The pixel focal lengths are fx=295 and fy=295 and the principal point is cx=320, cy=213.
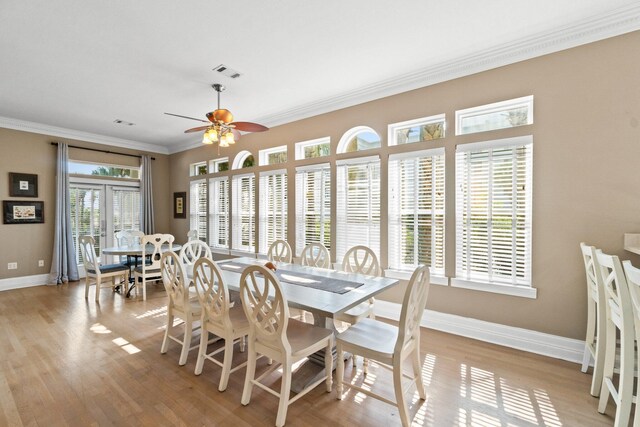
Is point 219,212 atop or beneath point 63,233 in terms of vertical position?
atop

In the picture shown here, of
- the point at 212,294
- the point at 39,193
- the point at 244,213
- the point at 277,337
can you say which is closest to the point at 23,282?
the point at 39,193

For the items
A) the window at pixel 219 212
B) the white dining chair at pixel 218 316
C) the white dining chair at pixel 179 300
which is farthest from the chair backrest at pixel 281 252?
the window at pixel 219 212

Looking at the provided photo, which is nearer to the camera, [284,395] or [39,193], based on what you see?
[284,395]

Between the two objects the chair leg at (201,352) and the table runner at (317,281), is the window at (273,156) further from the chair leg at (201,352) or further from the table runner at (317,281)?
the chair leg at (201,352)

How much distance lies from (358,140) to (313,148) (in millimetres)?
837

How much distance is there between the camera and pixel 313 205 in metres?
4.60

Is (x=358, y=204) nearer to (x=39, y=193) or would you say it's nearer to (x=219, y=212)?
(x=219, y=212)

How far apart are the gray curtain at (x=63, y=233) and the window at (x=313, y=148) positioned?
4716mm

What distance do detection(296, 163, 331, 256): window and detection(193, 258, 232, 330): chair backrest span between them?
2.20m

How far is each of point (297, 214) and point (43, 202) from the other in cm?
500

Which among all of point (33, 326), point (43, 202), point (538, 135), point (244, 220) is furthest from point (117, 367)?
point (43, 202)

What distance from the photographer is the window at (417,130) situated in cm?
353

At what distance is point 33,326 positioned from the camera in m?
3.59

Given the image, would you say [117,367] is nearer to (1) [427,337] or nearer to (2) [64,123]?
(1) [427,337]
